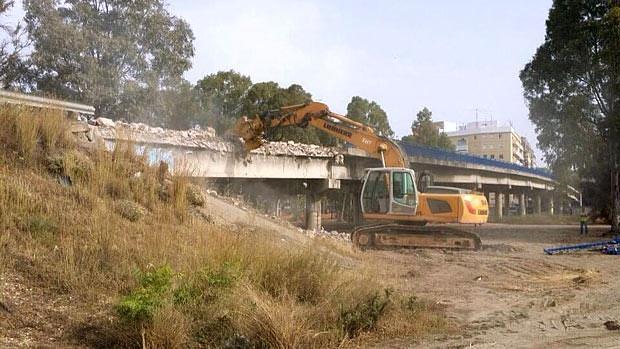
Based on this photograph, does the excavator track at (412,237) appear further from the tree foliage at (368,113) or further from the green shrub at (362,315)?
the tree foliage at (368,113)

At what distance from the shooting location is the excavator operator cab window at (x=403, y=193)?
19734 mm

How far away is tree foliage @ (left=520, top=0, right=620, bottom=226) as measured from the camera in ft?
95.7

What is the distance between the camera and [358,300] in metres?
7.89

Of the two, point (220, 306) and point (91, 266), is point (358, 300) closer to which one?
point (220, 306)

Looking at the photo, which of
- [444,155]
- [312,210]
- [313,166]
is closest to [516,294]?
[313,166]

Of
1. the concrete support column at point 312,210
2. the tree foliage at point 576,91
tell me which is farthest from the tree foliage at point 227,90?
the tree foliage at point 576,91

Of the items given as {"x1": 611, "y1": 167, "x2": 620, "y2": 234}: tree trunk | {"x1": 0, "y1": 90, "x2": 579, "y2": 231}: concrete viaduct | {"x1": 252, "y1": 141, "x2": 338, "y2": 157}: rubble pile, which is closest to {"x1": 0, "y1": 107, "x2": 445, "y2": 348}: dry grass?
{"x1": 0, "y1": 90, "x2": 579, "y2": 231}: concrete viaduct

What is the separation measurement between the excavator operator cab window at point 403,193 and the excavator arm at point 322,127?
6.24 ft

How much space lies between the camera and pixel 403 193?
19.9 metres

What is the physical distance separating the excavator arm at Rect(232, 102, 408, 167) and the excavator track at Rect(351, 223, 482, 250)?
2561mm

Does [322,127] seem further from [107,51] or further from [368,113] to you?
[368,113]

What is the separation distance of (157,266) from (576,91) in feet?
90.7

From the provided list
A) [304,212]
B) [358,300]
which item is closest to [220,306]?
[358,300]

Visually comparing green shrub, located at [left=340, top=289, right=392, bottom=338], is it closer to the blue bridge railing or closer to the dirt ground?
the dirt ground
